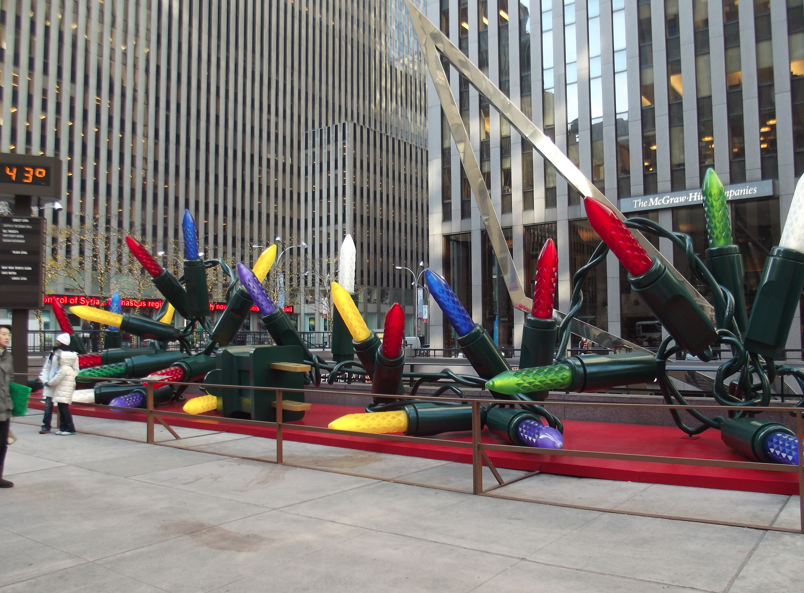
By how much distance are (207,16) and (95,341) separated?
68.3m

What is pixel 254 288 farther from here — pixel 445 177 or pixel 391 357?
pixel 445 177

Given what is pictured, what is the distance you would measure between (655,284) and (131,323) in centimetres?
1129

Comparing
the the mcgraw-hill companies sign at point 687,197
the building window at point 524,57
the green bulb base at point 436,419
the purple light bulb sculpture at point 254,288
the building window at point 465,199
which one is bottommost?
the green bulb base at point 436,419

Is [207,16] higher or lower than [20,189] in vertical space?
higher

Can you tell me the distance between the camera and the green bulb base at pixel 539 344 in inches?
349

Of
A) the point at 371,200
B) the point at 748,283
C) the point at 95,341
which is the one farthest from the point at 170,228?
the point at 748,283

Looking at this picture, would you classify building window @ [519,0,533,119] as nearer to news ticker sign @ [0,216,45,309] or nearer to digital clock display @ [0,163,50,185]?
digital clock display @ [0,163,50,185]

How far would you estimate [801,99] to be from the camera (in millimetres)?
29016

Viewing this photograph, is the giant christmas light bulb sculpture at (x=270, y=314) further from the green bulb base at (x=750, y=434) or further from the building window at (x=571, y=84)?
the building window at (x=571, y=84)

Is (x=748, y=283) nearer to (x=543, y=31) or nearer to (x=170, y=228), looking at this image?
(x=543, y=31)

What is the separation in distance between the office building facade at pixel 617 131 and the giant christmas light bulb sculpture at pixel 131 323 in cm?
2459

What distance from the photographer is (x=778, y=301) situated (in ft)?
25.3

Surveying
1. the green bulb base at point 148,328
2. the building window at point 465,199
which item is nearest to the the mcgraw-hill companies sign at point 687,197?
the building window at point 465,199

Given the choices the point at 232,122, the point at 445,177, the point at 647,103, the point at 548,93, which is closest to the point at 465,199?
the point at 445,177
